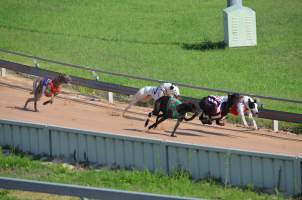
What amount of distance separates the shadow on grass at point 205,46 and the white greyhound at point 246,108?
44.7 feet

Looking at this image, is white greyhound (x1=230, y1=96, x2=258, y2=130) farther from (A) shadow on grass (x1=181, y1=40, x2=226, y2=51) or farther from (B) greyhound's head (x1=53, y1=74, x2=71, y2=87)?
(A) shadow on grass (x1=181, y1=40, x2=226, y2=51)

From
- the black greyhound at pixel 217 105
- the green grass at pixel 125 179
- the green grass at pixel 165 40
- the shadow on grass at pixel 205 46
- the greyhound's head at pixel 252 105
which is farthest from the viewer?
the shadow on grass at pixel 205 46

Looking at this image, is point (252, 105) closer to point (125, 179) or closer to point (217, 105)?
point (217, 105)

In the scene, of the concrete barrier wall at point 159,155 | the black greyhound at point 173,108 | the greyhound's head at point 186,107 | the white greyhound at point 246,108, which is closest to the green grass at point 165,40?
the white greyhound at point 246,108

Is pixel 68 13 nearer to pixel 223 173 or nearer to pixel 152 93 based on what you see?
pixel 152 93

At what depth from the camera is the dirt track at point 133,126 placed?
20.3 m

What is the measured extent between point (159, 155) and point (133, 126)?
19.5 feet

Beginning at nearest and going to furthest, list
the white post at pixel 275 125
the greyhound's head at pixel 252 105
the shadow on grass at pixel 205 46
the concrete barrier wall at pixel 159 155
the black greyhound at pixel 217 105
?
the concrete barrier wall at pixel 159 155, the black greyhound at pixel 217 105, the greyhound's head at pixel 252 105, the white post at pixel 275 125, the shadow on grass at pixel 205 46

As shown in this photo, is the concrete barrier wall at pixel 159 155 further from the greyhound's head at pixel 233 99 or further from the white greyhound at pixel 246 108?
the white greyhound at pixel 246 108


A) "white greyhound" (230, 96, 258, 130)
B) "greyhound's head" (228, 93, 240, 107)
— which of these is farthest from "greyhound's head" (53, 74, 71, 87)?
"white greyhound" (230, 96, 258, 130)

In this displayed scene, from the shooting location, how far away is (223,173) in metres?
15.3

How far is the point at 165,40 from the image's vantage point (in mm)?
37562

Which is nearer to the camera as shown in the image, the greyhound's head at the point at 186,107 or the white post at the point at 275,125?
the greyhound's head at the point at 186,107

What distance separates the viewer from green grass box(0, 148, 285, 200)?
14570mm
